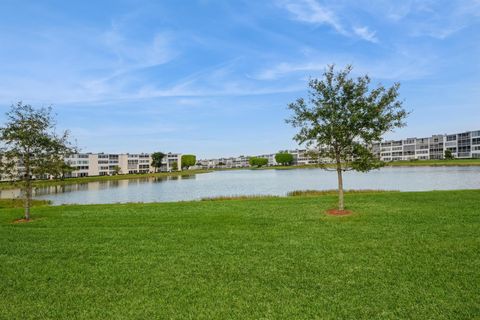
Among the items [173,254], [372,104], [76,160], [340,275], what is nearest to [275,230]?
[173,254]

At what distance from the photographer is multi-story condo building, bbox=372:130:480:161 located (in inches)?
5561

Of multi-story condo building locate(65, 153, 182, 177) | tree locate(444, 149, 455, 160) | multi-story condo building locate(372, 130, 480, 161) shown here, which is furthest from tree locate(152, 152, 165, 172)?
tree locate(444, 149, 455, 160)

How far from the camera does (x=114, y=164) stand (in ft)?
550

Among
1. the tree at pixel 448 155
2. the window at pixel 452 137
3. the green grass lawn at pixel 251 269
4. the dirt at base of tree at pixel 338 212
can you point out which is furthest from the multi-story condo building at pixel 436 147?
the green grass lawn at pixel 251 269

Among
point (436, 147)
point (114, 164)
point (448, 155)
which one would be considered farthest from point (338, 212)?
point (436, 147)

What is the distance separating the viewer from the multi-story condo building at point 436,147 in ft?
463

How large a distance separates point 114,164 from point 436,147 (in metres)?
155

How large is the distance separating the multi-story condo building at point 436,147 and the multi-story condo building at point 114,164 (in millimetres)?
110205

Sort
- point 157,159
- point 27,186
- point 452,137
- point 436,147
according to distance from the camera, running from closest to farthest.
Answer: point 27,186 < point 452,137 < point 436,147 < point 157,159

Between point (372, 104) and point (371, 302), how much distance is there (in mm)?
13031

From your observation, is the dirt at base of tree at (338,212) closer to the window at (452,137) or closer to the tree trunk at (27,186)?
the tree trunk at (27,186)

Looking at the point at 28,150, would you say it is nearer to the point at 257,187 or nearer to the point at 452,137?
the point at 257,187

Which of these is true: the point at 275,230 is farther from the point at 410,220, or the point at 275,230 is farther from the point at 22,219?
the point at 22,219

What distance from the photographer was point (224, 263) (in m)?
9.58
